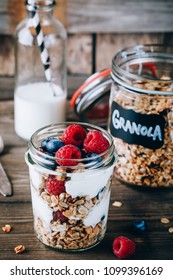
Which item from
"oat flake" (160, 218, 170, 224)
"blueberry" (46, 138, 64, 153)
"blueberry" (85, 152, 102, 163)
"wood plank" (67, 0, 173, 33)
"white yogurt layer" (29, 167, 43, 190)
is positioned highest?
"wood plank" (67, 0, 173, 33)

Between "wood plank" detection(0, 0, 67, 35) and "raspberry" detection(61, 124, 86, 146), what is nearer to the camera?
"raspberry" detection(61, 124, 86, 146)

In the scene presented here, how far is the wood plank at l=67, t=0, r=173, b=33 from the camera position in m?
1.63

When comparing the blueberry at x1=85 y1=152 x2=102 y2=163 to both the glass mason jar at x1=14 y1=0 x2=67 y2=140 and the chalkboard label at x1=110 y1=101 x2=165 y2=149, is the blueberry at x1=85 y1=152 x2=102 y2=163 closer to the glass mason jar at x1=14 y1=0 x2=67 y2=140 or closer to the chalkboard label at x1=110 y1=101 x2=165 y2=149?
the chalkboard label at x1=110 y1=101 x2=165 y2=149

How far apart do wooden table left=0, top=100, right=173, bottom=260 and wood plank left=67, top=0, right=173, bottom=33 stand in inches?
18.2

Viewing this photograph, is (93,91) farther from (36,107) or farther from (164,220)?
(164,220)

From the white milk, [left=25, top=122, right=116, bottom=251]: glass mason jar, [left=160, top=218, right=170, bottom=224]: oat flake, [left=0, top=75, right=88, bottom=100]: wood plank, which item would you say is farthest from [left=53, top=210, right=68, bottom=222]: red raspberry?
[left=0, top=75, right=88, bottom=100]: wood plank

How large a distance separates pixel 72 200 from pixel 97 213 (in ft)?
0.21

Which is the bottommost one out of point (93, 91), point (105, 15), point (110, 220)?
point (110, 220)

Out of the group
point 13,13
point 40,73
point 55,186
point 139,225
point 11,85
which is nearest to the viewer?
point 55,186

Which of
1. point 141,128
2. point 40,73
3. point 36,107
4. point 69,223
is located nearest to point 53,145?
point 69,223

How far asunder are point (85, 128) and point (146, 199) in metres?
0.20

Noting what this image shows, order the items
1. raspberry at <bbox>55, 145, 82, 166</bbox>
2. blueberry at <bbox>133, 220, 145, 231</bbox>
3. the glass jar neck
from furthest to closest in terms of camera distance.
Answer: the glass jar neck → blueberry at <bbox>133, 220, 145, 231</bbox> → raspberry at <bbox>55, 145, 82, 166</bbox>

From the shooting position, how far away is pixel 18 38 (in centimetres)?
144

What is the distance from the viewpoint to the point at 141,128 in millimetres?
1220
